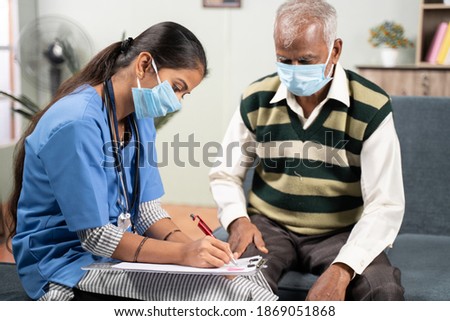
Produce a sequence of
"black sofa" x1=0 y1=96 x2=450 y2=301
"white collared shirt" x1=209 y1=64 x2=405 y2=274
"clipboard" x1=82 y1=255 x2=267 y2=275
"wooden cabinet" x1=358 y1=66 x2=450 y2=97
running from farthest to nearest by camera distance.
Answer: "wooden cabinet" x1=358 y1=66 x2=450 y2=97
"black sofa" x1=0 y1=96 x2=450 y2=301
"white collared shirt" x1=209 y1=64 x2=405 y2=274
"clipboard" x1=82 y1=255 x2=267 y2=275

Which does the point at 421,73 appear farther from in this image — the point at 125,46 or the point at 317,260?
the point at 125,46

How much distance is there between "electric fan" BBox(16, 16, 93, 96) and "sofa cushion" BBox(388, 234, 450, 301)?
7.25 feet

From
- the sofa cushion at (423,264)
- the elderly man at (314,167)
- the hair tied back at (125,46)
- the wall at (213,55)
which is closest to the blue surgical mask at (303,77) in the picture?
the elderly man at (314,167)

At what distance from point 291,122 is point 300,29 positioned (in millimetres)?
276

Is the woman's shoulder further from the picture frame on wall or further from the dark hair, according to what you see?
the picture frame on wall

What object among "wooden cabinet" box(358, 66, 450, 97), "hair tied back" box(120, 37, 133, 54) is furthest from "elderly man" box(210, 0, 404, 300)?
"wooden cabinet" box(358, 66, 450, 97)

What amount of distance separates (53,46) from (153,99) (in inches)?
95.2

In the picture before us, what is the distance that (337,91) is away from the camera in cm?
175

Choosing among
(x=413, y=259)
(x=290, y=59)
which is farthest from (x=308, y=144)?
(x=413, y=259)

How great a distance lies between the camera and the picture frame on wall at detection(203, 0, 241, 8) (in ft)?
13.4

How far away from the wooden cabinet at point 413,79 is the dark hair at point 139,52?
2323mm

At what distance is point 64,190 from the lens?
1.25 meters

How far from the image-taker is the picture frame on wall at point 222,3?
13.4 ft
